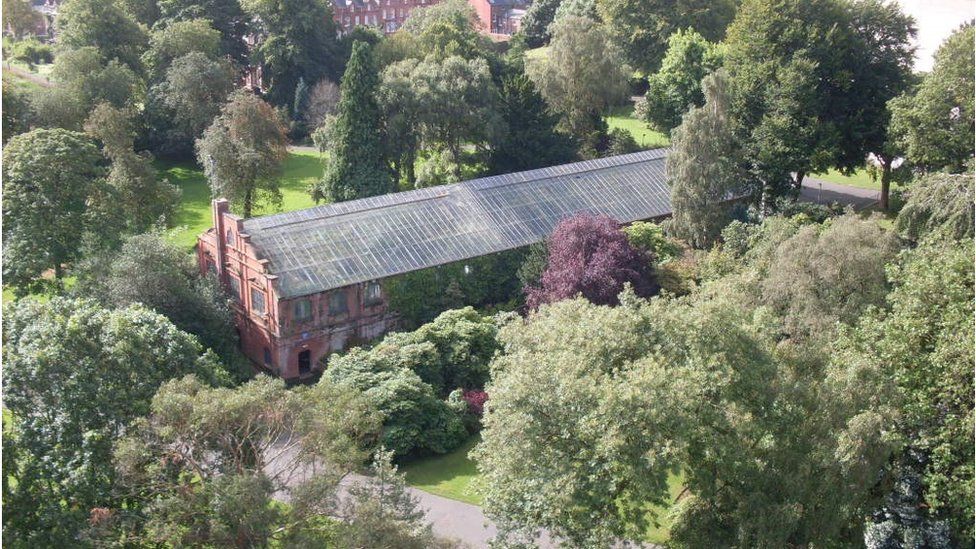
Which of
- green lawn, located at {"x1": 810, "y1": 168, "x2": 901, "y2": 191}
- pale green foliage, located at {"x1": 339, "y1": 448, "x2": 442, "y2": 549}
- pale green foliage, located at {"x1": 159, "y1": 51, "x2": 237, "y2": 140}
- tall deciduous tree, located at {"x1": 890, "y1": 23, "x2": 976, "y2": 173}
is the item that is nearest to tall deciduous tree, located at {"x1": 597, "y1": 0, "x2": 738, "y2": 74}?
green lawn, located at {"x1": 810, "y1": 168, "x2": 901, "y2": 191}

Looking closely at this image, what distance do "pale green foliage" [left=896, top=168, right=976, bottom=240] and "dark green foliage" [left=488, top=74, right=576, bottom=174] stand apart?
26.1 m

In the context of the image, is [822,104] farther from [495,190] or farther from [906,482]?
[906,482]

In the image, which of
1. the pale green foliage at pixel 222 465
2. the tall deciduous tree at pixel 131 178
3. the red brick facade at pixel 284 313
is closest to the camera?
the pale green foliage at pixel 222 465

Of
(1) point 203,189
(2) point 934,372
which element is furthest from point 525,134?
(2) point 934,372

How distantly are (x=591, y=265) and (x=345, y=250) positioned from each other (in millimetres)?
11235

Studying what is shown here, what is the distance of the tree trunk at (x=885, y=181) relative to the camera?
A: 57972 mm

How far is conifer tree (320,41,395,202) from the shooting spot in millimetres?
59562

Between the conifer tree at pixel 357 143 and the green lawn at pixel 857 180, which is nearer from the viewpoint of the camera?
the conifer tree at pixel 357 143

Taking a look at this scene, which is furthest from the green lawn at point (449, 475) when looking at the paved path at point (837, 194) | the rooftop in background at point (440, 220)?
the paved path at point (837, 194)

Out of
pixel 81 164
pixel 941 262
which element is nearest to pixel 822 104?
pixel 941 262

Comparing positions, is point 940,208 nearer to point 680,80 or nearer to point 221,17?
point 680,80

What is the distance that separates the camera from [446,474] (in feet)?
119

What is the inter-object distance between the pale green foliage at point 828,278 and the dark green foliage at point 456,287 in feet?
47.4

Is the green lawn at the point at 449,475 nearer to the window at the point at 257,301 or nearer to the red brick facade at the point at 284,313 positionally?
the red brick facade at the point at 284,313
